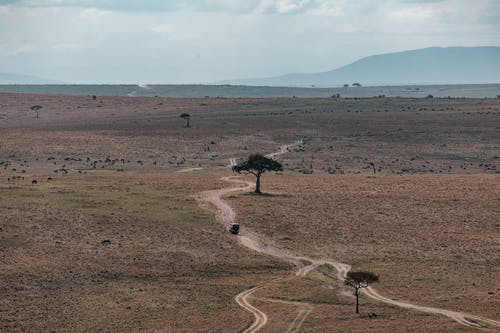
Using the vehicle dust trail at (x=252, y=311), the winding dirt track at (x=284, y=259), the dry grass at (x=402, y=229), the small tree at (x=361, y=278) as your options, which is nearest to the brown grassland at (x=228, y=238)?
the dry grass at (x=402, y=229)

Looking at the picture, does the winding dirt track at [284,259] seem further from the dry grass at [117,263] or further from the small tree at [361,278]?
the small tree at [361,278]

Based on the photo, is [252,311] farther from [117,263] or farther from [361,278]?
[117,263]

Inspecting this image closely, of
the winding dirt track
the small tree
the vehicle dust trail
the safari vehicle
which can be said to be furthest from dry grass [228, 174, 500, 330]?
the vehicle dust trail

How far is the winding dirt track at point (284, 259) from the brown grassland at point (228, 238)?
69 cm

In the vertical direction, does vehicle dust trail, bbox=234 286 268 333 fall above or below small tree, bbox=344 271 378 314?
below

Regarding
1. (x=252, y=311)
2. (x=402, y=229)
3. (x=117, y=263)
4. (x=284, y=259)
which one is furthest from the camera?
(x=402, y=229)

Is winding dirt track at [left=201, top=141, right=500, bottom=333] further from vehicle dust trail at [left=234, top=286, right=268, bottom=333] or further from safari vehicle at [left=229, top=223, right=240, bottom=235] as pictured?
safari vehicle at [left=229, top=223, right=240, bottom=235]

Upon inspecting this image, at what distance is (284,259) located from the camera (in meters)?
66.9

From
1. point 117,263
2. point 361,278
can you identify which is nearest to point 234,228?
point 117,263

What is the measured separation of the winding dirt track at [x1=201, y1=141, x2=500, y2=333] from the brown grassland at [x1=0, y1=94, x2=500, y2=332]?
69cm

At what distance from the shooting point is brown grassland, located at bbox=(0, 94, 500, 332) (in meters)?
52.4

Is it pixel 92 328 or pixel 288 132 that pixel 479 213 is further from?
pixel 288 132

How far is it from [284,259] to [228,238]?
715 cm

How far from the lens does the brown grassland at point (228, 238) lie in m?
52.4
